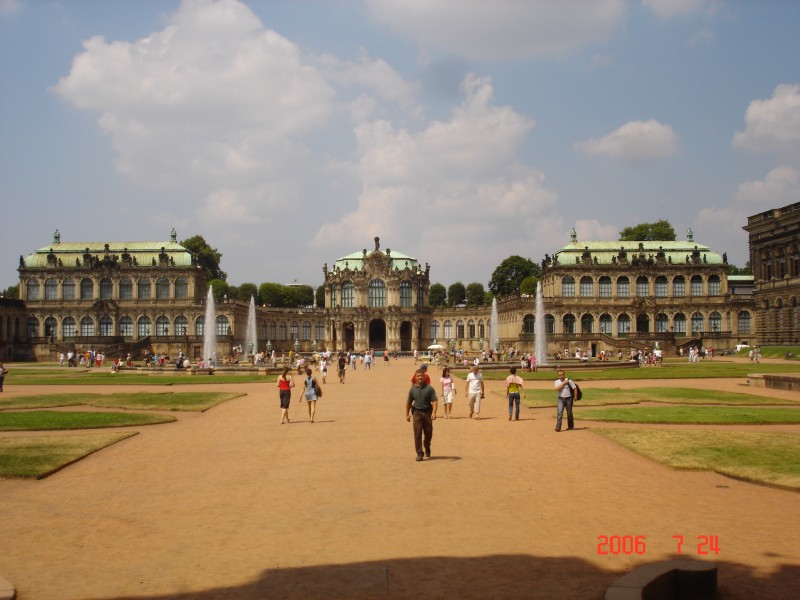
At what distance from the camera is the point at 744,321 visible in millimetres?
108188

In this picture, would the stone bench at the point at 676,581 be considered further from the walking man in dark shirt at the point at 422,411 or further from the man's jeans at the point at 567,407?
the man's jeans at the point at 567,407

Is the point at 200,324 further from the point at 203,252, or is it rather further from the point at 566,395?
the point at 566,395

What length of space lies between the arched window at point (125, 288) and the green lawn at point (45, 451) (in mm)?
91665

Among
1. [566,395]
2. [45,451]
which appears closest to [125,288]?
[45,451]

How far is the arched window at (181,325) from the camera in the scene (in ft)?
363

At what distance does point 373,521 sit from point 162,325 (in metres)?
103

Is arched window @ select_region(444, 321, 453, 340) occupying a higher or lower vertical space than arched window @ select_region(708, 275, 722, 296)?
lower

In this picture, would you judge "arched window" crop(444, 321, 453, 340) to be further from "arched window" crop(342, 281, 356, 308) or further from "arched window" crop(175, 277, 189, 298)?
"arched window" crop(175, 277, 189, 298)

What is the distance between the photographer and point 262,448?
21.7 meters

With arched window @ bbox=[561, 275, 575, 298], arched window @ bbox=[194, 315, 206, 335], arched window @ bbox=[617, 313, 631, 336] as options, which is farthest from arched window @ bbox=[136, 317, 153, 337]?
arched window @ bbox=[617, 313, 631, 336]

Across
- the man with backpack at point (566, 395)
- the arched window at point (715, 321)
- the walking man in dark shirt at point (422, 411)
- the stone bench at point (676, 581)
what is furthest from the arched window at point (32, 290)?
the stone bench at point (676, 581)

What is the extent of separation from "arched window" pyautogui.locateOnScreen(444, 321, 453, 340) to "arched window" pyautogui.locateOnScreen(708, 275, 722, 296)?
4002 cm

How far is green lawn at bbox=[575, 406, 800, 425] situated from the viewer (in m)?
26.2

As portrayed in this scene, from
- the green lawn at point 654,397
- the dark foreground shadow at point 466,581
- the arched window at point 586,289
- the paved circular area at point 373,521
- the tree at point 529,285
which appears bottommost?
the dark foreground shadow at point 466,581
